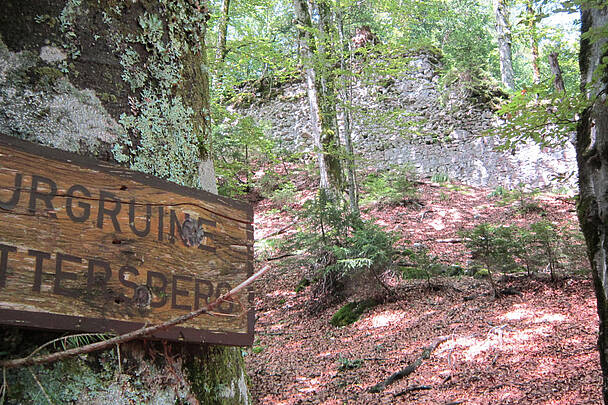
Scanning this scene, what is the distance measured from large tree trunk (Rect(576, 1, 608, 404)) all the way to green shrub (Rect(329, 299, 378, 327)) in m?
4.03

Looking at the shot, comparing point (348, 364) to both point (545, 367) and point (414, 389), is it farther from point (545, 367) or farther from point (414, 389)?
point (545, 367)

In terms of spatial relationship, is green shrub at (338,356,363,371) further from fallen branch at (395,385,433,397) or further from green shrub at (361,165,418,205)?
green shrub at (361,165,418,205)

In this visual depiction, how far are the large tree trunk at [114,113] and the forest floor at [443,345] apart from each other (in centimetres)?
262

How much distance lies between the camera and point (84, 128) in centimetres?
115

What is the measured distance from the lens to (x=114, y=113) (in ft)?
3.97

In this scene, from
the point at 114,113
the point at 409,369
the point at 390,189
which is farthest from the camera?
the point at 390,189

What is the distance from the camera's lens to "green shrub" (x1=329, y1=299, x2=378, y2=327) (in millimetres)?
6090

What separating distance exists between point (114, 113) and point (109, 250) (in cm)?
40

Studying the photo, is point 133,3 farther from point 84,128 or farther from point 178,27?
point 84,128

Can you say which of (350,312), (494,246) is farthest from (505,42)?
(350,312)

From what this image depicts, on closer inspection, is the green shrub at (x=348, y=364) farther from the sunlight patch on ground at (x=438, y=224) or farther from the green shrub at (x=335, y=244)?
the sunlight patch on ground at (x=438, y=224)

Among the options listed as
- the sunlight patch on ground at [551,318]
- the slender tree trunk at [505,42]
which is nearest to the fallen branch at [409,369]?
the sunlight patch on ground at [551,318]

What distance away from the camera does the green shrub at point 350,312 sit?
20.0 feet

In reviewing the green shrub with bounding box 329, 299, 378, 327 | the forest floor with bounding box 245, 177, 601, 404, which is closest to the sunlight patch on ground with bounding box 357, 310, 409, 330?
the forest floor with bounding box 245, 177, 601, 404
